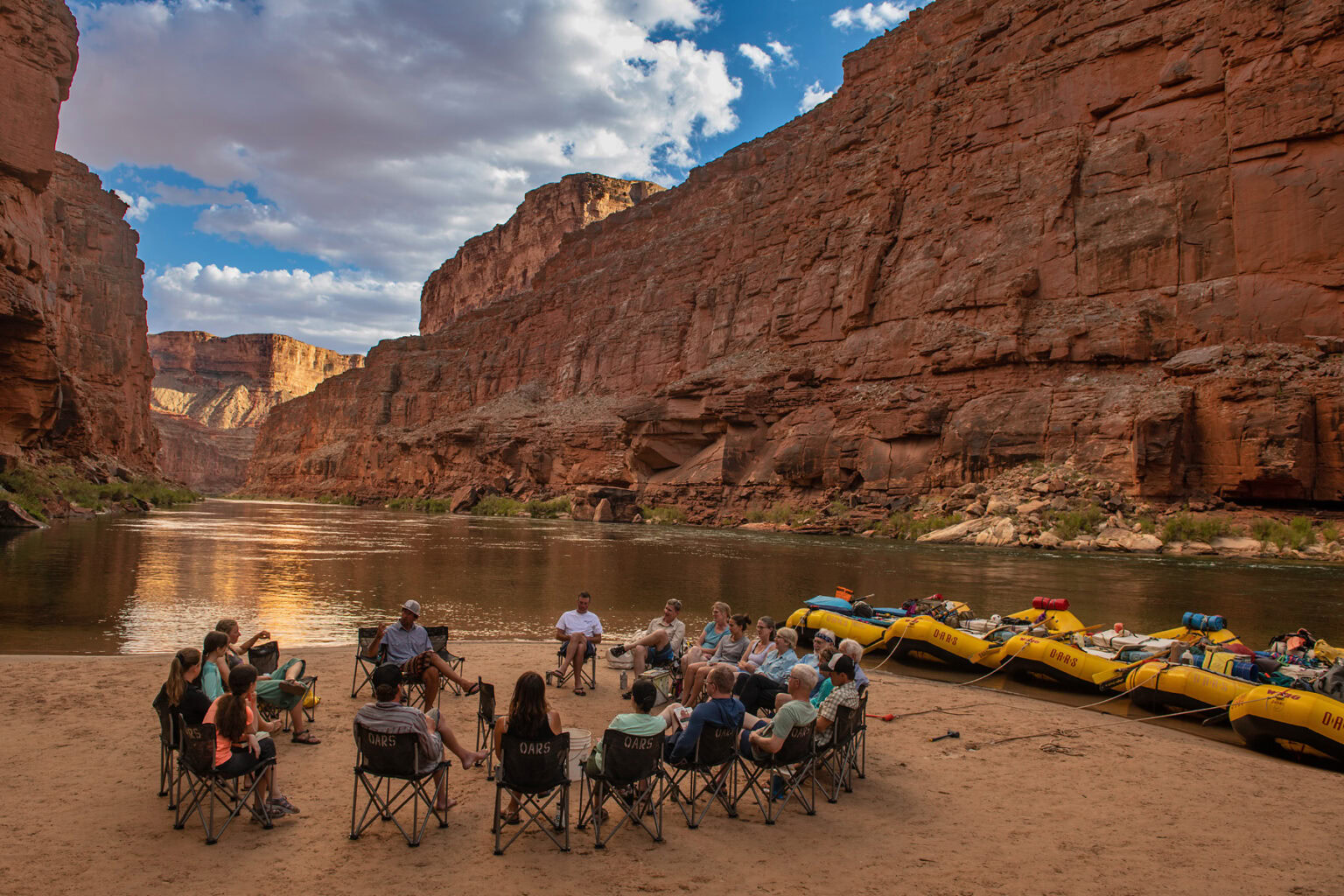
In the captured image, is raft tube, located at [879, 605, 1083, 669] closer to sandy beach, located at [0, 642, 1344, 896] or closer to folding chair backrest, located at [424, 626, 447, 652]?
sandy beach, located at [0, 642, 1344, 896]

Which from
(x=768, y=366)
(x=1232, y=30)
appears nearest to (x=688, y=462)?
(x=768, y=366)

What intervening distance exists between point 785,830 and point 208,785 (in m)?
3.88

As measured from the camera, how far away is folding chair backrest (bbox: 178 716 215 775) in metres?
5.12

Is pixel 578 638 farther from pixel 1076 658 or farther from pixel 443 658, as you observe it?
pixel 1076 658

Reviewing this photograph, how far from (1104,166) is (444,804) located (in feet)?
153

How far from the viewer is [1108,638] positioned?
12.0 m

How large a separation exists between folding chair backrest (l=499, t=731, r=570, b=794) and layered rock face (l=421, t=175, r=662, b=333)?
106607mm

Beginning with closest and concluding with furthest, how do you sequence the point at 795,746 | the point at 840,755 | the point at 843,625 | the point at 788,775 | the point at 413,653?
the point at 795,746 < the point at 788,775 < the point at 840,755 < the point at 413,653 < the point at 843,625

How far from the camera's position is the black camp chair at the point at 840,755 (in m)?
6.33

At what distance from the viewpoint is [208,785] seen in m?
5.27

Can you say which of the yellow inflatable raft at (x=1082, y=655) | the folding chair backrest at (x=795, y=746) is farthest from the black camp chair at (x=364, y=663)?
the yellow inflatable raft at (x=1082, y=655)

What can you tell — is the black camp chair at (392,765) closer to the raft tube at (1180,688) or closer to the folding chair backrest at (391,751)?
the folding chair backrest at (391,751)

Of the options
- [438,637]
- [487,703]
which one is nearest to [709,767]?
[487,703]

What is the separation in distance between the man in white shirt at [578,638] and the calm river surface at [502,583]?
365 centimetres
